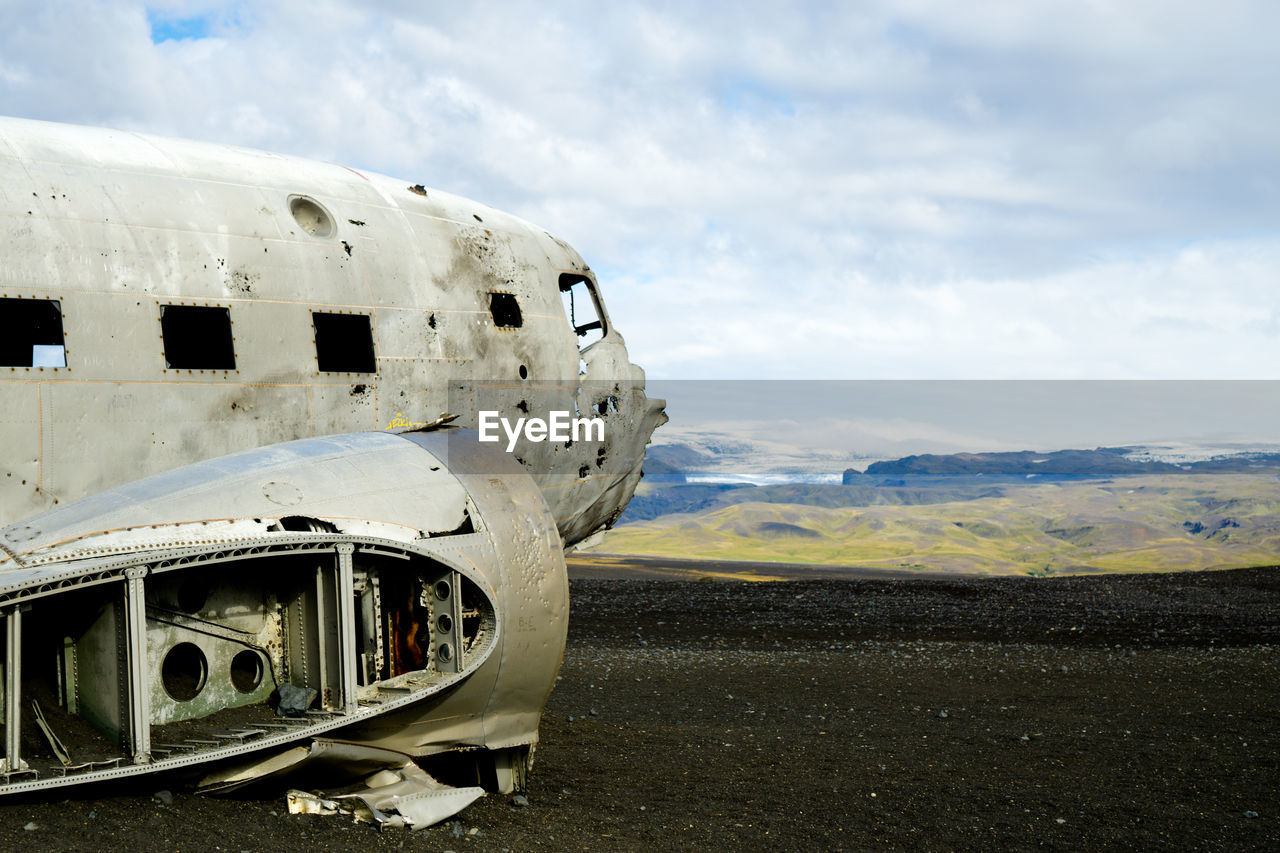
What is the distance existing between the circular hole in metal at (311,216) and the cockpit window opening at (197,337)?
120 cm

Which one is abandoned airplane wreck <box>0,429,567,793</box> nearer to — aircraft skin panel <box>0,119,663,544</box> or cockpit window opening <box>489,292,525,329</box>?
aircraft skin panel <box>0,119,663,544</box>

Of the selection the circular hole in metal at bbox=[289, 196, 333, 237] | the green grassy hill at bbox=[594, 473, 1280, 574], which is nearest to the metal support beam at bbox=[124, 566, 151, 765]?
the circular hole in metal at bbox=[289, 196, 333, 237]

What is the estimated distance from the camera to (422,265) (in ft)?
32.0

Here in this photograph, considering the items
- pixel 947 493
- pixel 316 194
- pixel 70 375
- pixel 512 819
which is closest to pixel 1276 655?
pixel 512 819

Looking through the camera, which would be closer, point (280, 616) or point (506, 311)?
point (280, 616)

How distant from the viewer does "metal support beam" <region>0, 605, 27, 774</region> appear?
549 cm

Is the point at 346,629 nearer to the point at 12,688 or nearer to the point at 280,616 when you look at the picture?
the point at 280,616

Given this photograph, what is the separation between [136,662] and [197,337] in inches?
142

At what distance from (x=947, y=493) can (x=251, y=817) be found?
235 ft

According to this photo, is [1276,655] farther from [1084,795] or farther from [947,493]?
[947,493]

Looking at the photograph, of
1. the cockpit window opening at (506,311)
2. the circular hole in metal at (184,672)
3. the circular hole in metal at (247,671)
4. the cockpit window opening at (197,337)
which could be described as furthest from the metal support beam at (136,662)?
the cockpit window opening at (506,311)

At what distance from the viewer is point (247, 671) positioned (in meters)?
7.16

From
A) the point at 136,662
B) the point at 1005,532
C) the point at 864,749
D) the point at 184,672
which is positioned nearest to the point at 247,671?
the point at 184,672

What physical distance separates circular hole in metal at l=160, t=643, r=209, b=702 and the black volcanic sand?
0.67 m
